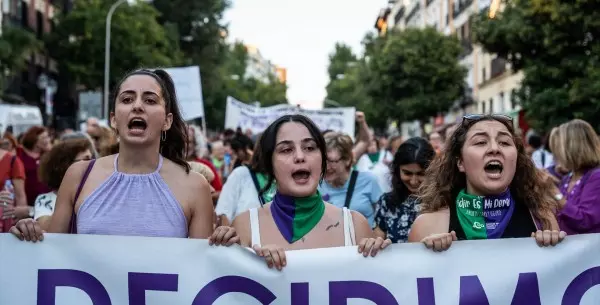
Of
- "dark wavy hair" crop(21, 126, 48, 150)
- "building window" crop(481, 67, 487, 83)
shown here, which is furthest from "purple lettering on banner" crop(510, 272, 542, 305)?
"building window" crop(481, 67, 487, 83)

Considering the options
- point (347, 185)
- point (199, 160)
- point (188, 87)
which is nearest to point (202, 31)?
point (188, 87)

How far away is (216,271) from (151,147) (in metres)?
0.54

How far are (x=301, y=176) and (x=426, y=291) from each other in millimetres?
663

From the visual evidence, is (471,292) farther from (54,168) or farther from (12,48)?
(12,48)

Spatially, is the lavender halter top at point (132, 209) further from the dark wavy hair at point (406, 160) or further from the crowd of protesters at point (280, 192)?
the dark wavy hair at point (406, 160)

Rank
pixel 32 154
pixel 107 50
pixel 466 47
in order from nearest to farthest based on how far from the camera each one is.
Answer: pixel 32 154
pixel 107 50
pixel 466 47

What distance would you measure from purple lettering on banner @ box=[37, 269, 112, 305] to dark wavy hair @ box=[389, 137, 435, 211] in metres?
2.01

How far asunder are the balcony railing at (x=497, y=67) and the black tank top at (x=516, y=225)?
124 ft

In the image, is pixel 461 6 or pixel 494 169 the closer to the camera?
pixel 494 169

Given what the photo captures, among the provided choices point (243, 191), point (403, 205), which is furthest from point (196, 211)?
point (243, 191)

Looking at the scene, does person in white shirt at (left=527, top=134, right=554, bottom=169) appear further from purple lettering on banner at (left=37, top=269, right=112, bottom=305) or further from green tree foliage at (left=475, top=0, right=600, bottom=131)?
purple lettering on banner at (left=37, top=269, right=112, bottom=305)

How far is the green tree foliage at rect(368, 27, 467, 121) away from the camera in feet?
150

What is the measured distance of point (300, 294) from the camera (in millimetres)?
3852

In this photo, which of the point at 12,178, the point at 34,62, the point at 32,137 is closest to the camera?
the point at 12,178
